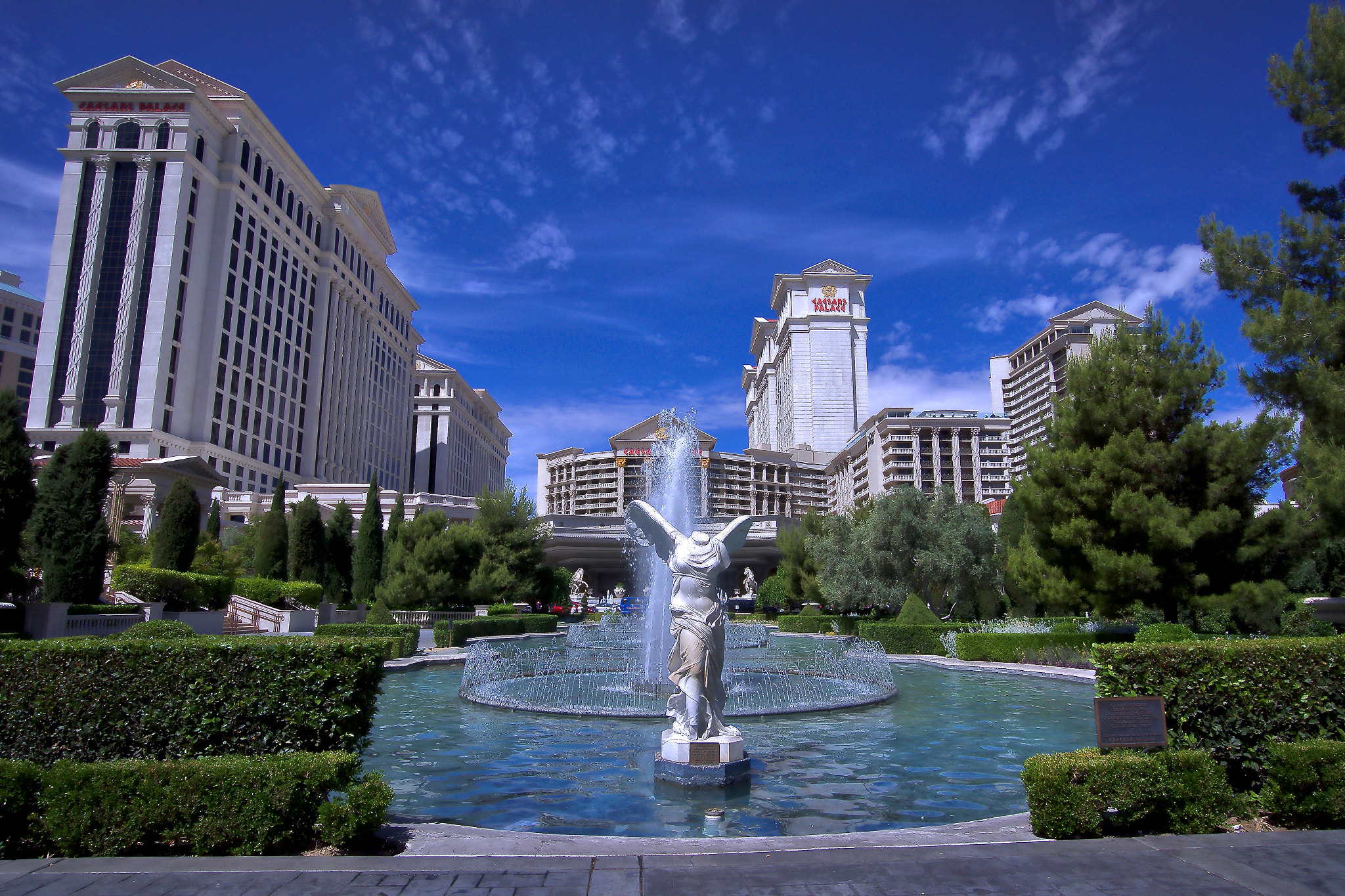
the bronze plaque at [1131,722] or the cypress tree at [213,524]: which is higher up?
the cypress tree at [213,524]

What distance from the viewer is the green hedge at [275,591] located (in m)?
29.6

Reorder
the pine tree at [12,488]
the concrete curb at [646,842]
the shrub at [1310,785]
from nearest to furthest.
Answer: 1. the concrete curb at [646,842]
2. the shrub at [1310,785]
3. the pine tree at [12,488]

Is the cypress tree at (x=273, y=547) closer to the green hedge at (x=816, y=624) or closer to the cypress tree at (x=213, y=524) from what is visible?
the cypress tree at (x=213, y=524)

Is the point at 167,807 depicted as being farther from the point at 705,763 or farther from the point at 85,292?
the point at 85,292

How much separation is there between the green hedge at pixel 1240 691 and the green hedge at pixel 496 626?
24656 mm

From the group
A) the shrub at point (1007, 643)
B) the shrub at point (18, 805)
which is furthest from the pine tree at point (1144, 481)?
the shrub at point (18, 805)

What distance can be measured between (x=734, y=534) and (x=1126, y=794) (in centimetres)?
491

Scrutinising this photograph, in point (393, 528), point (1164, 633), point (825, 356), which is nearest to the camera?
point (1164, 633)

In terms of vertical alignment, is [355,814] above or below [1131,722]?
below

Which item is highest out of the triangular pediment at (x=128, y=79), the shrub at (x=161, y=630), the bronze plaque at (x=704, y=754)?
the triangular pediment at (x=128, y=79)

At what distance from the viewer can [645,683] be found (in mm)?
17797

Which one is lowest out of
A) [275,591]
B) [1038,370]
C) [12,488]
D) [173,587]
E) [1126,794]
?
[1126,794]

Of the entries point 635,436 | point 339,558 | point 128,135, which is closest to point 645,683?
point 339,558

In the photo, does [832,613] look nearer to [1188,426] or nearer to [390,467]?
[1188,426]
